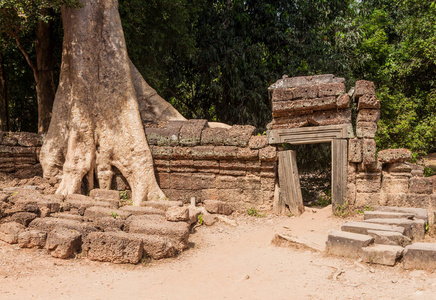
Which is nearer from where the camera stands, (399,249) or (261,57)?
(399,249)

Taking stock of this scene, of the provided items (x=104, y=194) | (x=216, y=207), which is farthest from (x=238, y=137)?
(x=104, y=194)

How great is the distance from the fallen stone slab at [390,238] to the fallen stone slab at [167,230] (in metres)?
2.55

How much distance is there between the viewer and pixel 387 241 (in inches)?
205

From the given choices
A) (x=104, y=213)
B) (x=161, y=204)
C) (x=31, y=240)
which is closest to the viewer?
(x=31, y=240)

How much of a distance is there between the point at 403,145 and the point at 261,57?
4688 millimetres

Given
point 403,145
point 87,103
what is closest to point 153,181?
point 87,103

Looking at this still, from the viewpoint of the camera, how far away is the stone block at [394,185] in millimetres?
7445

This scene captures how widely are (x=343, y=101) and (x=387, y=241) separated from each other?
300 cm

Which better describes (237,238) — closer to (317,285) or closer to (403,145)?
(317,285)

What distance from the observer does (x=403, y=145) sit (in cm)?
1134

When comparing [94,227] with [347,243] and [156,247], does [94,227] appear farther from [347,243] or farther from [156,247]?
[347,243]

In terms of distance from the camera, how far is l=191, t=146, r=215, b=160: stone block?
7957 mm

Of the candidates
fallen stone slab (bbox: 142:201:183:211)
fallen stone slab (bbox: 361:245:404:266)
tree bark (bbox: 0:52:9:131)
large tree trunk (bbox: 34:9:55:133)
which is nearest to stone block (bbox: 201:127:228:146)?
fallen stone slab (bbox: 142:201:183:211)

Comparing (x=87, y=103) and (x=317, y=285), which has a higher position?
(x=87, y=103)
